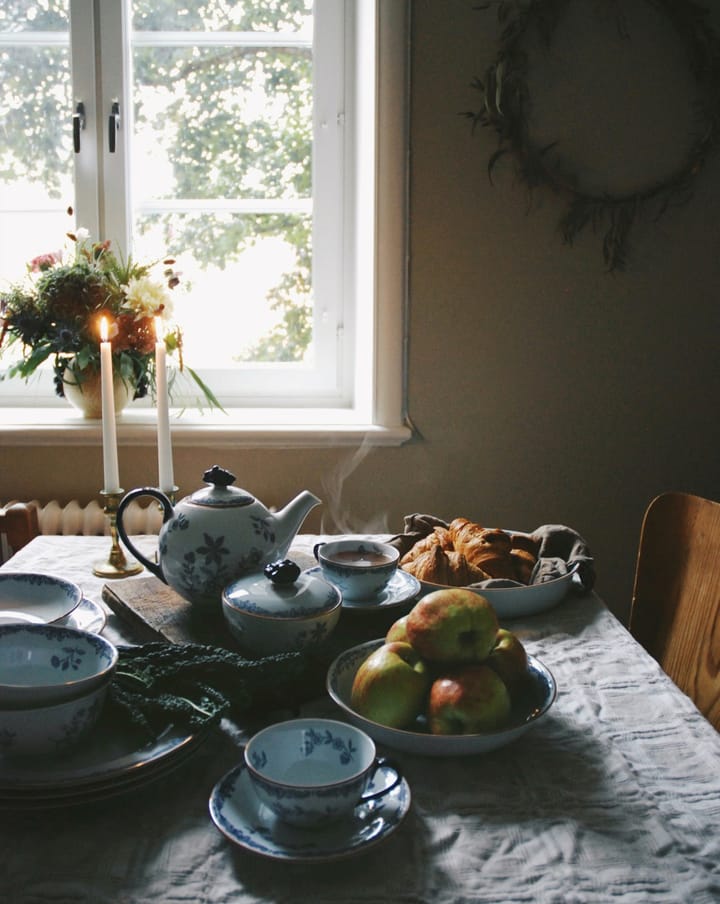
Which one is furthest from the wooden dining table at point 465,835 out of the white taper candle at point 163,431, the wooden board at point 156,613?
the white taper candle at point 163,431

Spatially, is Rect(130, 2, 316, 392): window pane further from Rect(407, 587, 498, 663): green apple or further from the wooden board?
Rect(407, 587, 498, 663): green apple

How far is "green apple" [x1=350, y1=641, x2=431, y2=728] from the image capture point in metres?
0.77

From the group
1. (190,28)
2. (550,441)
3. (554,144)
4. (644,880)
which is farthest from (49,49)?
(644,880)

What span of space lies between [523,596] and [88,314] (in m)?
1.19

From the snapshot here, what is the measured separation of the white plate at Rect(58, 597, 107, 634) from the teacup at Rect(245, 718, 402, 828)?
0.38 metres

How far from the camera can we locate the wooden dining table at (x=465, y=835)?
593 millimetres

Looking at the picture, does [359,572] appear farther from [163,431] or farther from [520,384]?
[520,384]

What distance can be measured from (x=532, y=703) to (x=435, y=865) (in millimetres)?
242

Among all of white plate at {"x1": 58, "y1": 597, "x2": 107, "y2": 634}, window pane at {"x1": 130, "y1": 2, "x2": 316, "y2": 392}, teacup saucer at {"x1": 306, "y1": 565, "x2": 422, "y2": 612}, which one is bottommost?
white plate at {"x1": 58, "y1": 597, "x2": 107, "y2": 634}

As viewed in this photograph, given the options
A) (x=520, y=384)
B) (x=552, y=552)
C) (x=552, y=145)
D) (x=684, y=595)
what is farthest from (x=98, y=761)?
(x=552, y=145)

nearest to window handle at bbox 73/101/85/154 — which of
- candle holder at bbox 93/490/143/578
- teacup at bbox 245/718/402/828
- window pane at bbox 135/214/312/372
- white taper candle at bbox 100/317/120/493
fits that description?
window pane at bbox 135/214/312/372

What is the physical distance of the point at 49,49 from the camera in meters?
2.21

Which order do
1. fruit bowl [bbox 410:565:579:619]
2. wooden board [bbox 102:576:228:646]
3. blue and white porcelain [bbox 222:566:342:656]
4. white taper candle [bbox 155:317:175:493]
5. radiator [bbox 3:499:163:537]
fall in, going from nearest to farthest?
blue and white porcelain [bbox 222:566:342:656], wooden board [bbox 102:576:228:646], fruit bowl [bbox 410:565:579:619], white taper candle [bbox 155:317:175:493], radiator [bbox 3:499:163:537]

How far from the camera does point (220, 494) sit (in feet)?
3.48
